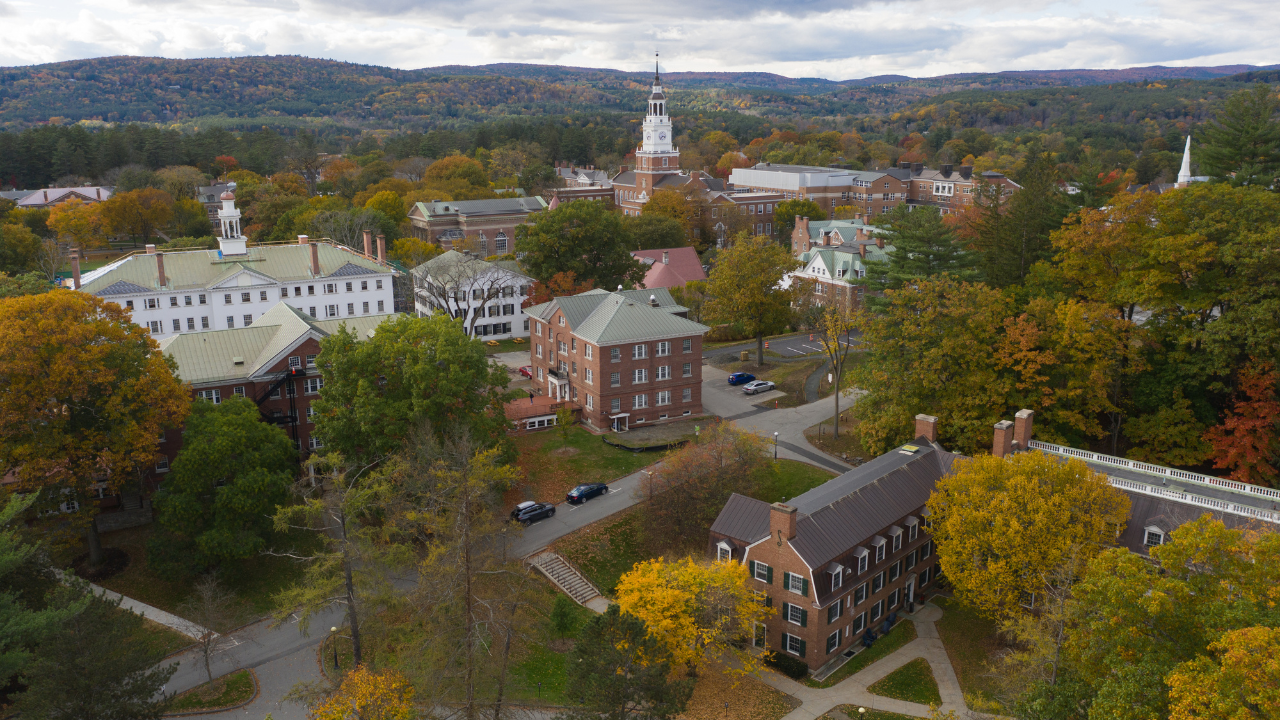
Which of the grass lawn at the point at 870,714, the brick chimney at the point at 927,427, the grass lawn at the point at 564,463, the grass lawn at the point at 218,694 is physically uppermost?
the brick chimney at the point at 927,427

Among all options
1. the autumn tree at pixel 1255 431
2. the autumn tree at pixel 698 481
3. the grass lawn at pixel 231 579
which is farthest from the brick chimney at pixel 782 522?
the autumn tree at pixel 1255 431

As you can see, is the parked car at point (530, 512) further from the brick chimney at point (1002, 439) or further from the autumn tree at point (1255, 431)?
the autumn tree at point (1255, 431)

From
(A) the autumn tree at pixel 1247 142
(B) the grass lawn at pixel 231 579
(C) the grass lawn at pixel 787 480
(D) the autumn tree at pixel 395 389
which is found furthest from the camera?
(A) the autumn tree at pixel 1247 142

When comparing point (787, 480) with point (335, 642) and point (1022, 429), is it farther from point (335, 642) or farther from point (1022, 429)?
point (335, 642)

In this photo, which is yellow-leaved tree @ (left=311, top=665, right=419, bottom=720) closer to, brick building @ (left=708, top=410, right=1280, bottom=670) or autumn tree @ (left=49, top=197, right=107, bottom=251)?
brick building @ (left=708, top=410, right=1280, bottom=670)

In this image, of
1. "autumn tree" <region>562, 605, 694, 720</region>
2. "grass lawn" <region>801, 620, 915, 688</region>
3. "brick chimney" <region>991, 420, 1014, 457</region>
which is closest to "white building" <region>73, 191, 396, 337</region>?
"grass lawn" <region>801, 620, 915, 688</region>

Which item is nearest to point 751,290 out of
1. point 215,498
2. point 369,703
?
point 215,498

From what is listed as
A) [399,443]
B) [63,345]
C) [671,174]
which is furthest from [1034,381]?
[671,174]
